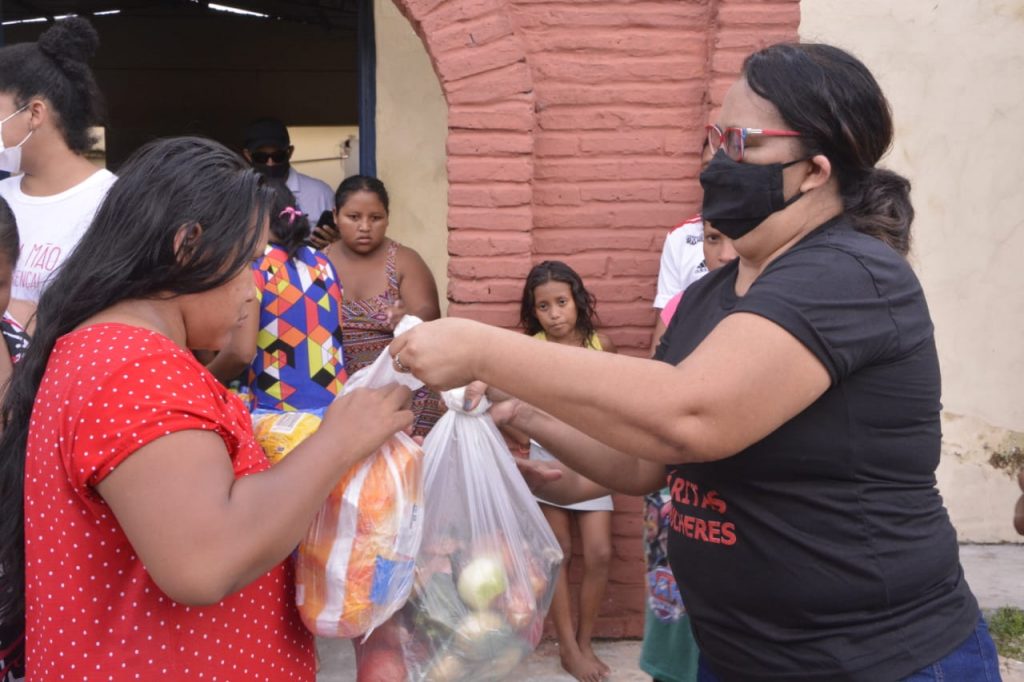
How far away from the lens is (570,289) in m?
4.18

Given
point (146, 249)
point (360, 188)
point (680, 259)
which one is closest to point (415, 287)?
point (360, 188)

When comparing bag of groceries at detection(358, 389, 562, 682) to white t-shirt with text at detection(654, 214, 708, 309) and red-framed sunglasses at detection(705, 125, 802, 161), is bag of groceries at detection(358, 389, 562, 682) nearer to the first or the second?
red-framed sunglasses at detection(705, 125, 802, 161)

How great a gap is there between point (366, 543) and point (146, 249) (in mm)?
635

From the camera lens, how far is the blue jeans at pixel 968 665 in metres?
1.78

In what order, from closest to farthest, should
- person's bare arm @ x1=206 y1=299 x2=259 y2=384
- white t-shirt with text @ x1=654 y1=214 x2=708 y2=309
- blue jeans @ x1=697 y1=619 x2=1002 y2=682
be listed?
1. blue jeans @ x1=697 y1=619 x2=1002 y2=682
2. person's bare arm @ x1=206 y1=299 x2=259 y2=384
3. white t-shirt with text @ x1=654 y1=214 x2=708 y2=309

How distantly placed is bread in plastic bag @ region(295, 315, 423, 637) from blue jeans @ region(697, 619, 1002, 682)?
2.94 ft

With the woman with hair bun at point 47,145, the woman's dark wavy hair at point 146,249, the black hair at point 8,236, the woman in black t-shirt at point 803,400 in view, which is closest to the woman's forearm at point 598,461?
the woman in black t-shirt at point 803,400

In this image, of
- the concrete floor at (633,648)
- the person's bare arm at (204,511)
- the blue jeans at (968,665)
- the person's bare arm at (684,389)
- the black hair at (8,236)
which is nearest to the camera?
the person's bare arm at (204,511)

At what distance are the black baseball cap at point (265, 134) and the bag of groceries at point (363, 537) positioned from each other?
410 centimetres

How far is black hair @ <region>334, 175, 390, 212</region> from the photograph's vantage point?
5.17 metres

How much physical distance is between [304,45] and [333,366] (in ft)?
33.1

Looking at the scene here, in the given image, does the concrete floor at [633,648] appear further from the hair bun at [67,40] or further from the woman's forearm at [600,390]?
the hair bun at [67,40]

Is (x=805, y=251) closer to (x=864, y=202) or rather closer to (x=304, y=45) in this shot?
(x=864, y=202)

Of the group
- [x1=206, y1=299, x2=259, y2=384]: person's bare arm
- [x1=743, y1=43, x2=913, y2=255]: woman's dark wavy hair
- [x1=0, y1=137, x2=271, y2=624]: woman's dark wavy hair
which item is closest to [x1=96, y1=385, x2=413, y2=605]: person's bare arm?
[x1=0, y1=137, x2=271, y2=624]: woman's dark wavy hair
